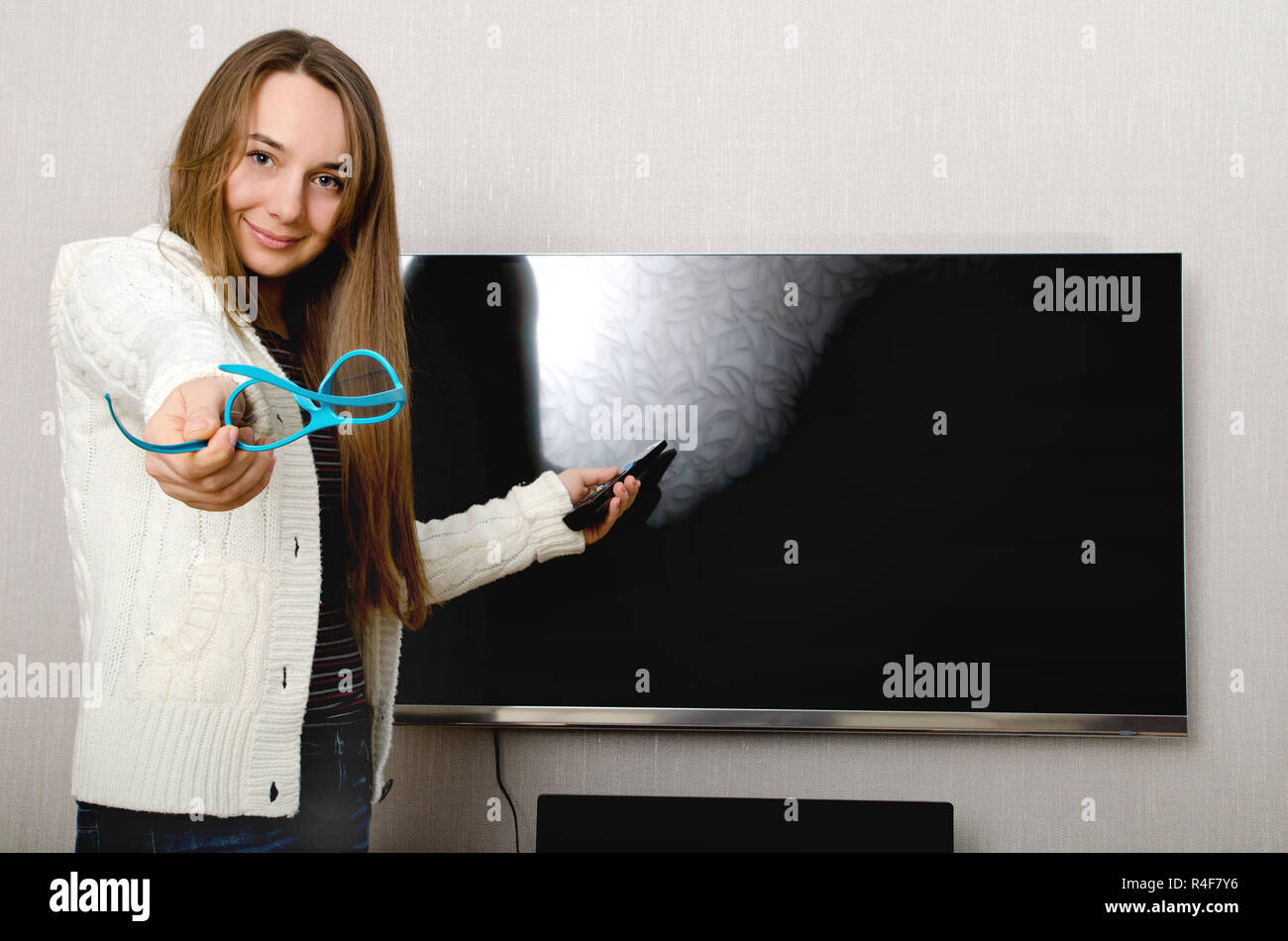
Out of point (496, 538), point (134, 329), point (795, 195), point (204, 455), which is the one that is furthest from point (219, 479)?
point (795, 195)

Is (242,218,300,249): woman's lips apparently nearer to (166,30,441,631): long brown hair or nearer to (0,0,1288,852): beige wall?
(166,30,441,631): long brown hair

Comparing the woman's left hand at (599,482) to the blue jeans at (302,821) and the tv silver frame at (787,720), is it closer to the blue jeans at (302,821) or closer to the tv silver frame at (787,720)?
the tv silver frame at (787,720)

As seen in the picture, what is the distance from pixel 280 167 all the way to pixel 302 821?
0.68 m

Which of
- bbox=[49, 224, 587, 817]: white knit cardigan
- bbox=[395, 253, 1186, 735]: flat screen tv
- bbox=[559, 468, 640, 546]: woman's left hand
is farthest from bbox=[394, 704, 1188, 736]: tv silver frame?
bbox=[49, 224, 587, 817]: white knit cardigan

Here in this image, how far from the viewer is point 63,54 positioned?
5.75 feet

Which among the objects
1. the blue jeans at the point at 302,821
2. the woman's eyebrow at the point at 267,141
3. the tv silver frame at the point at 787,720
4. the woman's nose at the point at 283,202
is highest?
the woman's eyebrow at the point at 267,141

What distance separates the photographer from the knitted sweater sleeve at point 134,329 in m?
0.72

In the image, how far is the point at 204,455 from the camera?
2.19 feet

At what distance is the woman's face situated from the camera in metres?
0.99

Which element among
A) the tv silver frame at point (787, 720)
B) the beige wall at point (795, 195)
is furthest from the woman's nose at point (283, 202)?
the tv silver frame at point (787, 720)

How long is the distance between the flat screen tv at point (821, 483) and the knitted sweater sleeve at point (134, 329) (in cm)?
79

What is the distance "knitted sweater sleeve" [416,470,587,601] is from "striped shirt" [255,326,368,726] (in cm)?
18

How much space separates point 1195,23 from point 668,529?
4.32 feet

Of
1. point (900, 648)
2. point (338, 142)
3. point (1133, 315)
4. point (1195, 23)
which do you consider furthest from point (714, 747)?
point (1195, 23)
